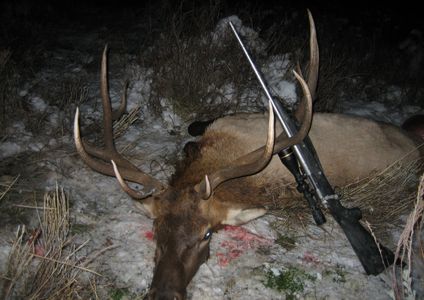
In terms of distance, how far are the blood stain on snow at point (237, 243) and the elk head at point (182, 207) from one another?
0.24m

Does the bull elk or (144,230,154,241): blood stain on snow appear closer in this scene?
the bull elk

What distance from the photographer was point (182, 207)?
2531 mm

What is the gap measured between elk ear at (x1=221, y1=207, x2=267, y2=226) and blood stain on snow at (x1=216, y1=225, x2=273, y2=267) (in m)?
0.27

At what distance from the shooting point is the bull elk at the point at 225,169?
2.41 meters

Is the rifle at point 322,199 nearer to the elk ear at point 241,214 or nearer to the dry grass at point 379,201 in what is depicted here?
the dry grass at point 379,201

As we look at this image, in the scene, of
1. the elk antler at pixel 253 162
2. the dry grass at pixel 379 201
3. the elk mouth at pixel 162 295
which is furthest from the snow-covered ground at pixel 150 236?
the elk antler at pixel 253 162

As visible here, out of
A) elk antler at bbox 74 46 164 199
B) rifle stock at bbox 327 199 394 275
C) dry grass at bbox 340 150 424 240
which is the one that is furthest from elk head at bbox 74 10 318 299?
dry grass at bbox 340 150 424 240

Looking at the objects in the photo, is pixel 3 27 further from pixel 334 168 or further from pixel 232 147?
pixel 334 168

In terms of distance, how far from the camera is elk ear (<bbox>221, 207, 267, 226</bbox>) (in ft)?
8.90

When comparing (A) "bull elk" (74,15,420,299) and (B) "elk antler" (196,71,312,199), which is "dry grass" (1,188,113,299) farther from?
(B) "elk antler" (196,71,312,199)

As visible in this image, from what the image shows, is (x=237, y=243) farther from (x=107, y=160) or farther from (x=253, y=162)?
(x=107, y=160)

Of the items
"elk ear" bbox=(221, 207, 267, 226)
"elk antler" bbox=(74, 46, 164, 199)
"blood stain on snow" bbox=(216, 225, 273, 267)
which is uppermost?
"elk antler" bbox=(74, 46, 164, 199)

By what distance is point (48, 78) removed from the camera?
4848mm

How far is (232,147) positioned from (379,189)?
55.0 inches
